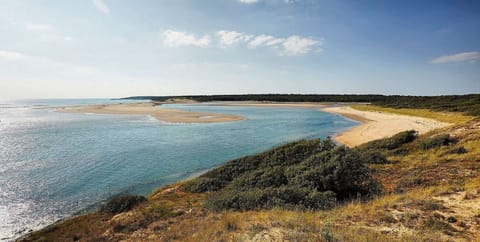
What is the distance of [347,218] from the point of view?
5.94 meters

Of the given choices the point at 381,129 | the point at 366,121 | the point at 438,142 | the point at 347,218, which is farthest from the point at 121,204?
the point at 366,121

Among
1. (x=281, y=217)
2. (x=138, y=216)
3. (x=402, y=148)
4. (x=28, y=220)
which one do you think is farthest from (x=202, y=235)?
(x=402, y=148)

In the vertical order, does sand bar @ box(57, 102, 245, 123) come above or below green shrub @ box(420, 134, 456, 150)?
below

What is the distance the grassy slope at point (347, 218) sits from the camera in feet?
16.3

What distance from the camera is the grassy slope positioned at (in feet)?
16.3

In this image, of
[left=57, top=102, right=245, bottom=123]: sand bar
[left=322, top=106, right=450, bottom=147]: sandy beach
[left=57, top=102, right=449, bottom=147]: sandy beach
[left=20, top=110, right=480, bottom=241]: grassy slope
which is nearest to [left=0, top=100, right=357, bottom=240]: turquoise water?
[left=20, top=110, right=480, bottom=241]: grassy slope

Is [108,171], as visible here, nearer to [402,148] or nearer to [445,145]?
[402,148]

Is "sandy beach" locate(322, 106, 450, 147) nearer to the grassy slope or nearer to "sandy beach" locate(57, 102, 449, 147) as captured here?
"sandy beach" locate(57, 102, 449, 147)

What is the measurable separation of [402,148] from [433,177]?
7.09 m

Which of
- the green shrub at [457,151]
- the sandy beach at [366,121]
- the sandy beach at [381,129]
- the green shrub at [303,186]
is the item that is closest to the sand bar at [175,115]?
the sandy beach at [366,121]

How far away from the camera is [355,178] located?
8.98 m

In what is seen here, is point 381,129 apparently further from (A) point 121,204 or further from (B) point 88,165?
(B) point 88,165

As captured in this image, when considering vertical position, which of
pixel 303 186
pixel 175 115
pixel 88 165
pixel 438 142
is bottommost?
pixel 88 165

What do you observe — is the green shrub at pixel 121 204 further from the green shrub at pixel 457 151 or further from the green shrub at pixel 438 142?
the green shrub at pixel 438 142
